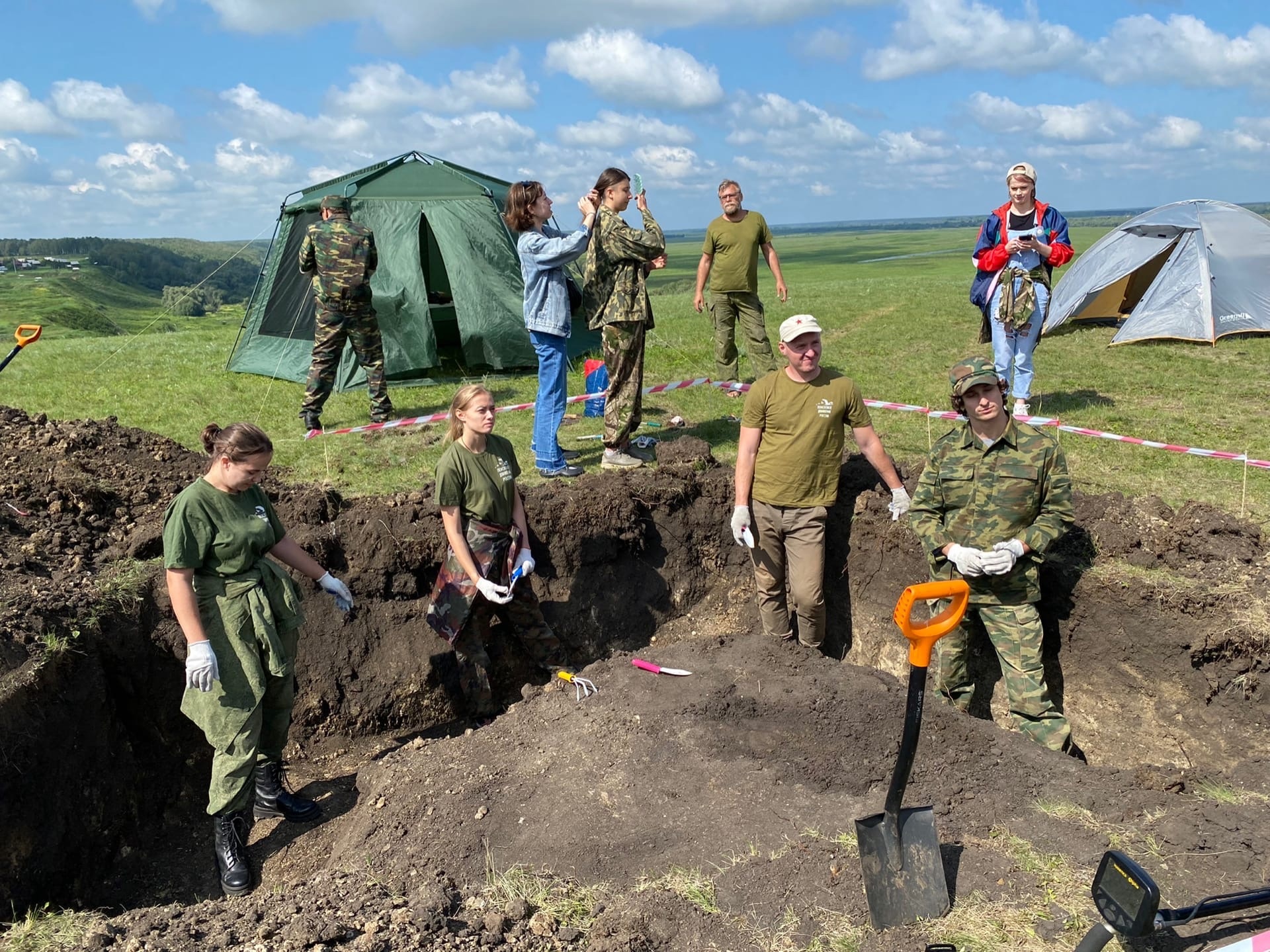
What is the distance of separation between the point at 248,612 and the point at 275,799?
4.28 ft

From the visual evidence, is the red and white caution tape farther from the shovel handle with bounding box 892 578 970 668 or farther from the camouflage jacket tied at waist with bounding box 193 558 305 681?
the shovel handle with bounding box 892 578 970 668

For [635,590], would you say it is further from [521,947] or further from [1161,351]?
[1161,351]

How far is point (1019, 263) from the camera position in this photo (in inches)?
299

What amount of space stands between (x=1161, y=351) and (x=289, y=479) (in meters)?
10.9

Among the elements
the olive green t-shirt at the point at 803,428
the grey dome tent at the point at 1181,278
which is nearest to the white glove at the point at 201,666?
the olive green t-shirt at the point at 803,428

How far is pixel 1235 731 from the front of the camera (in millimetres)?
4742

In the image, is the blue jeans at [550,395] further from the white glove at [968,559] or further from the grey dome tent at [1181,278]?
the grey dome tent at [1181,278]

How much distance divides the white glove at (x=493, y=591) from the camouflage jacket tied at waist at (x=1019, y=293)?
4.97m

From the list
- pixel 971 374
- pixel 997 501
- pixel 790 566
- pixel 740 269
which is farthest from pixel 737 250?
pixel 997 501

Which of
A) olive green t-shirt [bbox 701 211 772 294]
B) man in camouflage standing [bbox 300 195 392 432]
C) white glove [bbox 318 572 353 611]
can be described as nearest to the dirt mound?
white glove [bbox 318 572 353 611]

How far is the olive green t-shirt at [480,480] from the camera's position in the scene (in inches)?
188

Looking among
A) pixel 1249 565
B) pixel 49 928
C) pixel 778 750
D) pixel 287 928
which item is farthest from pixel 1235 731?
pixel 49 928

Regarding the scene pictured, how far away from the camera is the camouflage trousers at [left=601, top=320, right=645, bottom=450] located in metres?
7.10

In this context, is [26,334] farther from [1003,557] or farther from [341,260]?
[1003,557]
